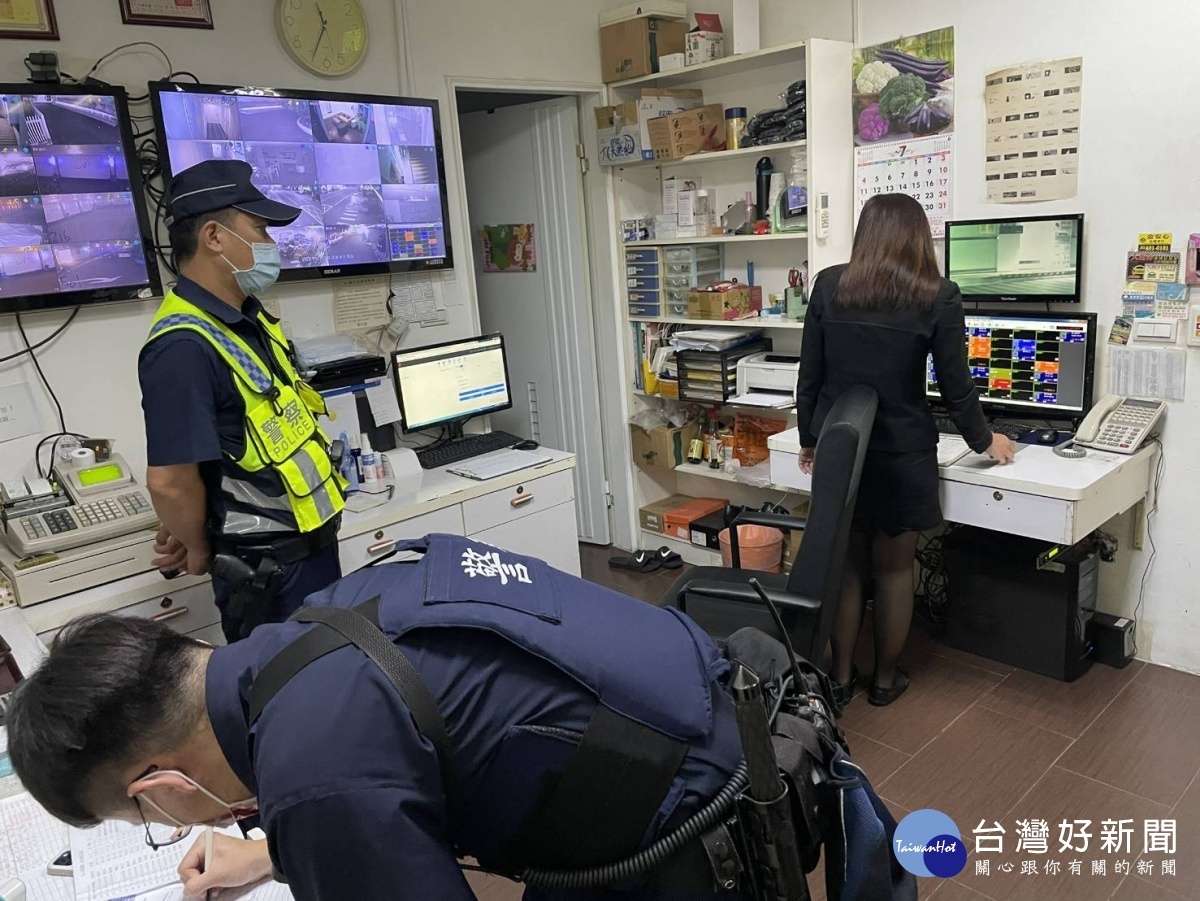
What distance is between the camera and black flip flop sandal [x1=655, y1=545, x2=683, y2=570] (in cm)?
414

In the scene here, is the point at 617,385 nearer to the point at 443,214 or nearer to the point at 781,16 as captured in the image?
the point at 443,214

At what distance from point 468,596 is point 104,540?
1.78 meters

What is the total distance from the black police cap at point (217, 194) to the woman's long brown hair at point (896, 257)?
5.05 feet

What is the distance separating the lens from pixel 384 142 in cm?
318

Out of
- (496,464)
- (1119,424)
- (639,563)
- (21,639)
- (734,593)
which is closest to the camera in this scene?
(21,639)

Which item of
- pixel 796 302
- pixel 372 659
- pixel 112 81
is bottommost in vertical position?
pixel 372 659

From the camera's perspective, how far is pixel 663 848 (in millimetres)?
1046

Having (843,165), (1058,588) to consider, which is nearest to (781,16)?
(843,165)

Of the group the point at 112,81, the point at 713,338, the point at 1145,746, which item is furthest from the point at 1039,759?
the point at 112,81

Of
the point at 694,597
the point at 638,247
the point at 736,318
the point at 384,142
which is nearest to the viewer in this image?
the point at 694,597

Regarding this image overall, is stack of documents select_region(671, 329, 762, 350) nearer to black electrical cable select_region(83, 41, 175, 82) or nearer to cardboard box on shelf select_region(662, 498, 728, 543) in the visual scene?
cardboard box on shelf select_region(662, 498, 728, 543)

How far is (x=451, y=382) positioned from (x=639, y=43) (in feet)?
5.19

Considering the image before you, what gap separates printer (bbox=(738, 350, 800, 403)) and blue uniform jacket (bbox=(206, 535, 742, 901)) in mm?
2465

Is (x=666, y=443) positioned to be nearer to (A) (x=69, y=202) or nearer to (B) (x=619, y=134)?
(B) (x=619, y=134)
